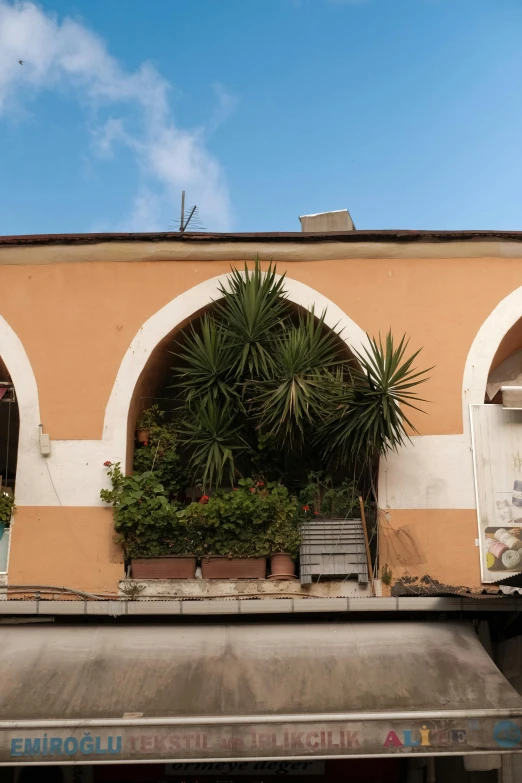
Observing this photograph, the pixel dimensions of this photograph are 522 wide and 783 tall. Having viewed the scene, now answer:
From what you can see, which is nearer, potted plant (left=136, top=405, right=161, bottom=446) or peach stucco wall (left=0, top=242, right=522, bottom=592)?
peach stucco wall (left=0, top=242, right=522, bottom=592)

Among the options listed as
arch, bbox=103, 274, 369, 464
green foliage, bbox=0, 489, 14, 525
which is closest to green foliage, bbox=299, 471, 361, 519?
arch, bbox=103, 274, 369, 464

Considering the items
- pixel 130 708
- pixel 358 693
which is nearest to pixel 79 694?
pixel 130 708

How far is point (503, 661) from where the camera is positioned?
905cm

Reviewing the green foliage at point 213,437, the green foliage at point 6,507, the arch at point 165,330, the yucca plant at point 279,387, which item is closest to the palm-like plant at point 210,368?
the yucca plant at point 279,387

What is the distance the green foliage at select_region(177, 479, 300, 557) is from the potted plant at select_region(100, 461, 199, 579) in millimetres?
129

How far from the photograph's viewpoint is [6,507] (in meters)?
9.83

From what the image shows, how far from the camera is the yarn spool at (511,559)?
9703 millimetres

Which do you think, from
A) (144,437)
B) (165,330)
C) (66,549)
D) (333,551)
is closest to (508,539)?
(333,551)

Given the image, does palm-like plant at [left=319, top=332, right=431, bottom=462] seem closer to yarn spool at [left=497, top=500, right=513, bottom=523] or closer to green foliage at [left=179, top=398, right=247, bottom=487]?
green foliage at [left=179, top=398, right=247, bottom=487]

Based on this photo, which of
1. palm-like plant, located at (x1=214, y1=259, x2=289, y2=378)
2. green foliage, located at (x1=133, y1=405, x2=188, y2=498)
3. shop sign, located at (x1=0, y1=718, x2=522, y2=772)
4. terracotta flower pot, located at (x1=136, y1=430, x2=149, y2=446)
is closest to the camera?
shop sign, located at (x1=0, y1=718, x2=522, y2=772)

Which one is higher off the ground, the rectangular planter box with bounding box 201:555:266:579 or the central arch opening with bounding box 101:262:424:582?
the central arch opening with bounding box 101:262:424:582

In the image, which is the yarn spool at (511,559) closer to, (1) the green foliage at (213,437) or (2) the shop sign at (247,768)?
(2) the shop sign at (247,768)

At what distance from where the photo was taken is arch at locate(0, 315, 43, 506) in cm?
993

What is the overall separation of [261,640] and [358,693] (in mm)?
1016
